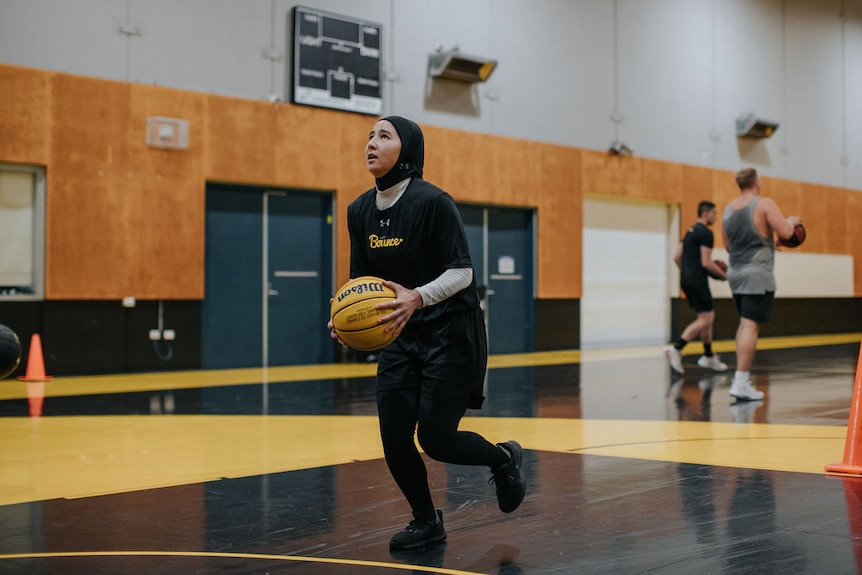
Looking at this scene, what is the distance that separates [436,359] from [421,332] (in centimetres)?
12

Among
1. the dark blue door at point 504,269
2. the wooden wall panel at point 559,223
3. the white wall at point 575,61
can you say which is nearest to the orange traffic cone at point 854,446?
the white wall at point 575,61

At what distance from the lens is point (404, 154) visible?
3.72 metres

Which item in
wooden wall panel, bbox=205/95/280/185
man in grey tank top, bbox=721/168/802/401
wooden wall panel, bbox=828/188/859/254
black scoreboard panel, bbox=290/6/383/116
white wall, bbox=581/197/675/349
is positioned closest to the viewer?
man in grey tank top, bbox=721/168/802/401

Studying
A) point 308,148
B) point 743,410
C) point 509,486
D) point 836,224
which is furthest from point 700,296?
point 836,224

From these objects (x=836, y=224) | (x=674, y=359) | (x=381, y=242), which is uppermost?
(x=836, y=224)

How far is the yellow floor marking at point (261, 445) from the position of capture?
5188mm

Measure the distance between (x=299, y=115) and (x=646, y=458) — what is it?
8.76 metres

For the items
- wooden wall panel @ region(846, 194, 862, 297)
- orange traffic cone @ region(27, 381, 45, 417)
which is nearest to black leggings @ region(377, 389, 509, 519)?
orange traffic cone @ region(27, 381, 45, 417)

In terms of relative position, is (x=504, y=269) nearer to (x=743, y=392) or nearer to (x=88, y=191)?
(x=88, y=191)

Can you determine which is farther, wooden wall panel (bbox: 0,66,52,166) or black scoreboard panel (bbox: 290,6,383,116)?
black scoreboard panel (bbox: 290,6,383,116)

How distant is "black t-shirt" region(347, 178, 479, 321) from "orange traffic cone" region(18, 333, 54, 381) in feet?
26.5

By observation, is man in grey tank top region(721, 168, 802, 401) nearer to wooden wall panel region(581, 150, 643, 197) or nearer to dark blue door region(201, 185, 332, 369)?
dark blue door region(201, 185, 332, 369)

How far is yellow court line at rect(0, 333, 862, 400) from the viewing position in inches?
388

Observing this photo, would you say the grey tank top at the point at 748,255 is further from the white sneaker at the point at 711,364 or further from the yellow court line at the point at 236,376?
the yellow court line at the point at 236,376
